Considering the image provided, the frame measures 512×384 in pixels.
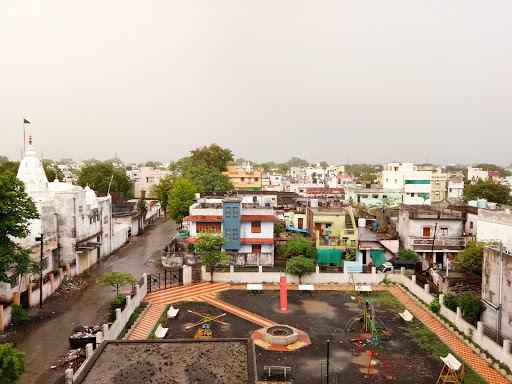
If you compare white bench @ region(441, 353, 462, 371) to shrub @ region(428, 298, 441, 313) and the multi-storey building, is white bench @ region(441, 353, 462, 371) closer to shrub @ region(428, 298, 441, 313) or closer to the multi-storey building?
shrub @ region(428, 298, 441, 313)

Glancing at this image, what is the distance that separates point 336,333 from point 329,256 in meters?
12.0

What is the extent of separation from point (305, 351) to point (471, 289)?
1300 cm

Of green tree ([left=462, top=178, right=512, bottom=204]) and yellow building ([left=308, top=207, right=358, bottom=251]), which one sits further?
green tree ([left=462, top=178, right=512, bottom=204])

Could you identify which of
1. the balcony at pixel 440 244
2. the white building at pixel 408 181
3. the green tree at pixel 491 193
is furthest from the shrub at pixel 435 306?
the green tree at pixel 491 193

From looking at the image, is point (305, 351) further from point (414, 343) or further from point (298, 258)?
point (298, 258)

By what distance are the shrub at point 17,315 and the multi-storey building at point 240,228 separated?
1349cm

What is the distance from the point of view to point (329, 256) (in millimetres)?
33469

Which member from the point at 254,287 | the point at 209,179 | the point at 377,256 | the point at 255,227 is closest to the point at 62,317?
the point at 254,287

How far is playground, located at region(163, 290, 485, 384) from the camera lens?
17.8 metres

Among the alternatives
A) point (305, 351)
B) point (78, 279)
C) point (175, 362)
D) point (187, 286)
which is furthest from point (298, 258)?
point (175, 362)

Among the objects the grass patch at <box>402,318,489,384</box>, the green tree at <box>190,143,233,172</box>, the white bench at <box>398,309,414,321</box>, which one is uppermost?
the green tree at <box>190,143,233,172</box>

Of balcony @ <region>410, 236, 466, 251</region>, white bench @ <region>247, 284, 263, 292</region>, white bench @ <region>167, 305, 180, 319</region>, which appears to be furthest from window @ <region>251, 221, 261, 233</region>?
balcony @ <region>410, 236, 466, 251</region>

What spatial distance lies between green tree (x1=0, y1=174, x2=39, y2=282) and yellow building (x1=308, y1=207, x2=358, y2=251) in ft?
71.8

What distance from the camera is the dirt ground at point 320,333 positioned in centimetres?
1791
